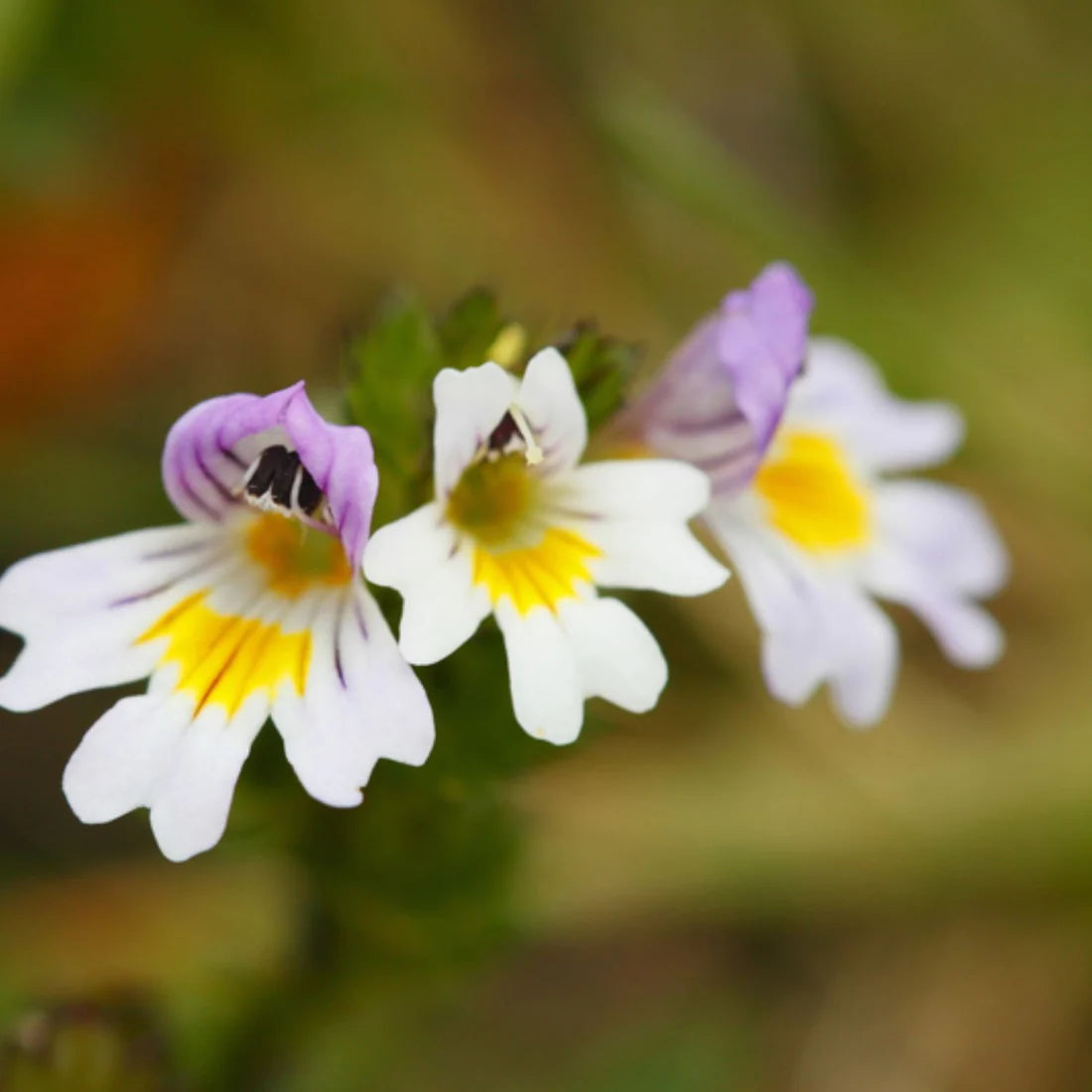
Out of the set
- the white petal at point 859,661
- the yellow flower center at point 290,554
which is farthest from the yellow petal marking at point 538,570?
the white petal at point 859,661

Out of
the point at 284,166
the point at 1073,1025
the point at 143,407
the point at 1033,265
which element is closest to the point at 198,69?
the point at 284,166

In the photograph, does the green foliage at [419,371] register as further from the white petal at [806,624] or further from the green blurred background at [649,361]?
the green blurred background at [649,361]

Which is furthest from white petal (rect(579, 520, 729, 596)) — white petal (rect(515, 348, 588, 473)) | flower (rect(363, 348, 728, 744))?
white petal (rect(515, 348, 588, 473))

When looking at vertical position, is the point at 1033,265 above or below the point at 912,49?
below

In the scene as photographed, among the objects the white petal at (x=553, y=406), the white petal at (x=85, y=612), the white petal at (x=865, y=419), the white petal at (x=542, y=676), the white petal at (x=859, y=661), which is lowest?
the white petal at (x=85, y=612)

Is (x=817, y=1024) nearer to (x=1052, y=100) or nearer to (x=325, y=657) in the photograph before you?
(x=325, y=657)
